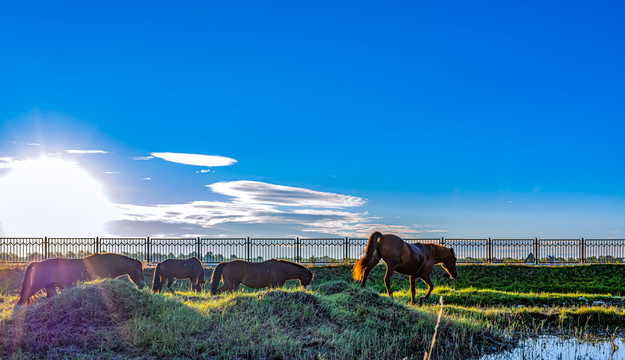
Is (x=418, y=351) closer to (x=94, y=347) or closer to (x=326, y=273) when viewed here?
(x=94, y=347)

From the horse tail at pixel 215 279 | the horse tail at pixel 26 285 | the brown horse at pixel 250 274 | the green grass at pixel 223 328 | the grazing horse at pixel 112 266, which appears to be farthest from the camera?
the brown horse at pixel 250 274

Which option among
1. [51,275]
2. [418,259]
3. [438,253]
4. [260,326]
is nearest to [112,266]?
[51,275]

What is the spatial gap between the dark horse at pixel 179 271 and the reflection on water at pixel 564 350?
11.4m

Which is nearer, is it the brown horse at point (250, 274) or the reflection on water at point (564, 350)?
the reflection on water at point (564, 350)

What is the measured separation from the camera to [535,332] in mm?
10977

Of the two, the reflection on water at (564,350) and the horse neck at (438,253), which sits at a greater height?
the horse neck at (438,253)

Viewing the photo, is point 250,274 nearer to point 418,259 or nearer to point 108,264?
point 108,264

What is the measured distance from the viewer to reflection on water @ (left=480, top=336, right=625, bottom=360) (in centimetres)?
905

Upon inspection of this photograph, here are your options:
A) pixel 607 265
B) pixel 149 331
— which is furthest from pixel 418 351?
pixel 607 265

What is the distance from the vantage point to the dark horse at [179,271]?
17.5 metres

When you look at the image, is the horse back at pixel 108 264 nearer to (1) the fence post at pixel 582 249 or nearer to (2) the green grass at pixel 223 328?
(2) the green grass at pixel 223 328

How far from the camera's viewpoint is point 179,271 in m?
17.7

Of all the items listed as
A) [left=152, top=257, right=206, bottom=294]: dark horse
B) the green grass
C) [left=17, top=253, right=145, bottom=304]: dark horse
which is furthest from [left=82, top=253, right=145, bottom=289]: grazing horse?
the green grass

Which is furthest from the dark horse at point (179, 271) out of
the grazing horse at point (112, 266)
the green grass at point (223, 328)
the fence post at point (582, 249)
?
the fence post at point (582, 249)
